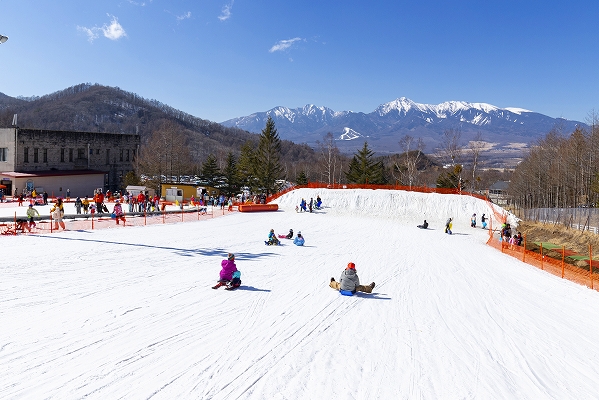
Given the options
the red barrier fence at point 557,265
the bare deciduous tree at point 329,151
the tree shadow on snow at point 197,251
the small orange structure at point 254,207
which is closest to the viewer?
the red barrier fence at point 557,265

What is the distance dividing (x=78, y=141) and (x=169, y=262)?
157 ft

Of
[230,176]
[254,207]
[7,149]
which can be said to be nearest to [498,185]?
[230,176]

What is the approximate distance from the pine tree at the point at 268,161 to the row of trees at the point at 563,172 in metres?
36.1

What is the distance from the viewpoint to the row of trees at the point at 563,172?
41.1 m

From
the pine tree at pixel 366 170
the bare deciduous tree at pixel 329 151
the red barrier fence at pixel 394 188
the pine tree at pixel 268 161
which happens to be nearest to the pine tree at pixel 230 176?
the pine tree at pixel 268 161

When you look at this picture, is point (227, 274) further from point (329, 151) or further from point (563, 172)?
point (563, 172)

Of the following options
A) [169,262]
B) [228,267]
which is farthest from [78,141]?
[228,267]

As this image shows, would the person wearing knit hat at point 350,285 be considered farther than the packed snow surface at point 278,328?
Yes

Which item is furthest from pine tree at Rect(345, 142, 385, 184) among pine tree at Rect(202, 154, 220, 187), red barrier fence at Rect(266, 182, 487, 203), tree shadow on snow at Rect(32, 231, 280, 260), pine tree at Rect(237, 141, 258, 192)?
tree shadow on snow at Rect(32, 231, 280, 260)

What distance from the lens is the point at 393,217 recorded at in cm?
3625

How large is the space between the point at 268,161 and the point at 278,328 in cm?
5039

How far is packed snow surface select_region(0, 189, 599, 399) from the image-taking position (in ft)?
17.8

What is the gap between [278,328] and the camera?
759 cm

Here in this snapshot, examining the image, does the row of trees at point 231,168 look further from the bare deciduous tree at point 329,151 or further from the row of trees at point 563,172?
the row of trees at point 563,172
